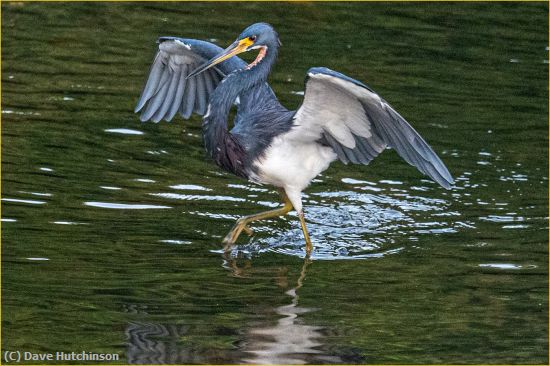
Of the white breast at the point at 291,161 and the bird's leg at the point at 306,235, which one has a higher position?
the white breast at the point at 291,161

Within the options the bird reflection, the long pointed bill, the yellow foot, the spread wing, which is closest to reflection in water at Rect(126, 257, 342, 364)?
the bird reflection

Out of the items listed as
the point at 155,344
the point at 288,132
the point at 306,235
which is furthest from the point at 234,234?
the point at 155,344

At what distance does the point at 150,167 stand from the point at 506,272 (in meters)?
3.23

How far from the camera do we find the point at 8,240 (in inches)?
342

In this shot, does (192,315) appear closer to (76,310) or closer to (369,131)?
(76,310)

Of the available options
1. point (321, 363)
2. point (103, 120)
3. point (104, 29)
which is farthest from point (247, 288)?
point (104, 29)

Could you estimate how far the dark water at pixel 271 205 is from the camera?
7406 millimetres

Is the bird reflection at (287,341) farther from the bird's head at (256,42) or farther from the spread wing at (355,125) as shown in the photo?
the bird's head at (256,42)

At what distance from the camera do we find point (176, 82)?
1011 cm

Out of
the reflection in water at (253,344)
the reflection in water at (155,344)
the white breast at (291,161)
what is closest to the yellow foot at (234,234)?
the white breast at (291,161)

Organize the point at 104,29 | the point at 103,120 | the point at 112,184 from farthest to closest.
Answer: the point at 104,29 < the point at 103,120 < the point at 112,184

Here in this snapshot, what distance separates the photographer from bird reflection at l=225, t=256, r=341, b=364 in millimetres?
6949

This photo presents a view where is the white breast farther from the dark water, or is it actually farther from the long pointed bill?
the long pointed bill

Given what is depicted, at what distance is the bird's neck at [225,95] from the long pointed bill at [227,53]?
128 millimetres
